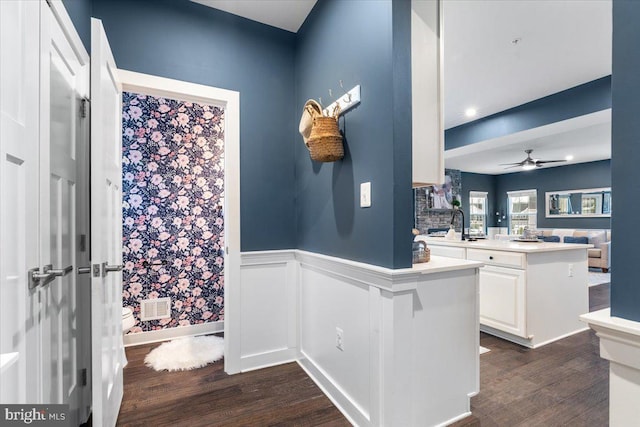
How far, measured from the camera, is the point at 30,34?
1.03 meters

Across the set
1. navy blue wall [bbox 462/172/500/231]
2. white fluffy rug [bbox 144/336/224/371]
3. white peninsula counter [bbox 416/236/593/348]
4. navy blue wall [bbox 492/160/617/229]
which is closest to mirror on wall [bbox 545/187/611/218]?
navy blue wall [bbox 492/160/617/229]

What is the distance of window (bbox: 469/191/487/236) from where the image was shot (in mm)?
9570

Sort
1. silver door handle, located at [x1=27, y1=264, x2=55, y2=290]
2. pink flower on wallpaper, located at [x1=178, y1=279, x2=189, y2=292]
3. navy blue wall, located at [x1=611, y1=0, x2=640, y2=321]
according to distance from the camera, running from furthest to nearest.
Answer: pink flower on wallpaper, located at [x1=178, y1=279, x2=189, y2=292], silver door handle, located at [x1=27, y1=264, x2=55, y2=290], navy blue wall, located at [x1=611, y1=0, x2=640, y2=321]

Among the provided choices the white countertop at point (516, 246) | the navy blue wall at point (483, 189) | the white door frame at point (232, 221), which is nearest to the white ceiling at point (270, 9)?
Answer: the white door frame at point (232, 221)

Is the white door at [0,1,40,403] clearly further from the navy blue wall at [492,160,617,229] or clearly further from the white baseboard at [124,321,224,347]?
Result: the navy blue wall at [492,160,617,229]

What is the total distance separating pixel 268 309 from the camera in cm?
239

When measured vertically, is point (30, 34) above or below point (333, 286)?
above

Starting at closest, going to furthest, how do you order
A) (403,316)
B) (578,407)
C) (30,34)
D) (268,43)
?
(30,34) < (403,316) < (578,407) < (268,43)

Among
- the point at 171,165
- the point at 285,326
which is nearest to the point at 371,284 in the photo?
the point at 285,326

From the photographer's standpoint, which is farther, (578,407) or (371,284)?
(578,407)

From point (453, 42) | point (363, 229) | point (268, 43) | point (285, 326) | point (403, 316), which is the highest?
point (453, 42)

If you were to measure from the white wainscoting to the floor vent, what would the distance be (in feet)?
3.40

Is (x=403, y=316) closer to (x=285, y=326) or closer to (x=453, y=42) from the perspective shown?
(x=285, y=326)

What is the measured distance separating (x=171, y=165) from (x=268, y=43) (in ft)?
4.76
